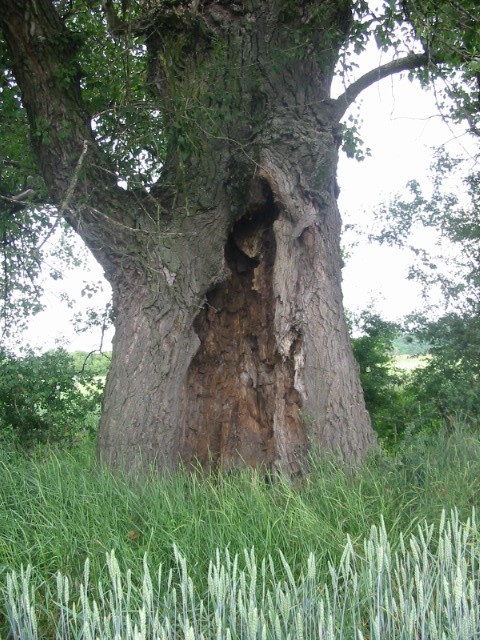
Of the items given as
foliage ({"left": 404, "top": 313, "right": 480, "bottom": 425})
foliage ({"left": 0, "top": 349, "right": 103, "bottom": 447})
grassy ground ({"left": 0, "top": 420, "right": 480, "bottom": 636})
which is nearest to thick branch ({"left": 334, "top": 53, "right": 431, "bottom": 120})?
grassy ground ({"left": 0, "top": 420, "right": 480, "bottom": 636})

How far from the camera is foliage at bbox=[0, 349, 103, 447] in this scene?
799 centimetres

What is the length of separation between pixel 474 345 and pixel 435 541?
534cm

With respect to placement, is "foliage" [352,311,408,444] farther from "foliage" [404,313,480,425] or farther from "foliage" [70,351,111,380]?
"foliage" [70,351,111,380]

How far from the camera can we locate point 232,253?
660 cm

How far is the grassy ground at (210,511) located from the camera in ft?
12.5

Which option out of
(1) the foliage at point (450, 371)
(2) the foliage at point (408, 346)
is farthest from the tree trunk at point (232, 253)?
(2) the foliage at point (408, 346)

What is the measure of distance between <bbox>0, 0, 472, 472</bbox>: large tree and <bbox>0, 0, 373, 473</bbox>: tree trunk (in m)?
0.02

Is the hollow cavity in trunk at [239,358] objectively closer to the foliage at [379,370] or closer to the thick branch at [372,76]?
the thick branch at [372,76]

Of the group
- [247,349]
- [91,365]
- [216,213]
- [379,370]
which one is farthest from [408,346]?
[216,213]

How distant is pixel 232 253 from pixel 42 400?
3.06m

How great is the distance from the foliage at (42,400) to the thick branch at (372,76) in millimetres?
4061

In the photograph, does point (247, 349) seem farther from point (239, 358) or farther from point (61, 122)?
point (61, 122)

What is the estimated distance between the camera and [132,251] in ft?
19.4

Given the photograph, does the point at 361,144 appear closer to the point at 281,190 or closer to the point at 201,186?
the point at 281,190
